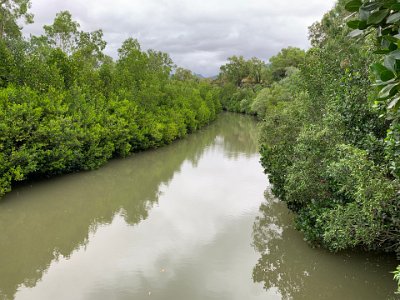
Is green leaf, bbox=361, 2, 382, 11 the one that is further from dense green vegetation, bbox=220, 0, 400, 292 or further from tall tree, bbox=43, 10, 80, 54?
tall tree, bbox=43, 10, 80, 54

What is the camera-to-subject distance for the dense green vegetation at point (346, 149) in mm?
2304

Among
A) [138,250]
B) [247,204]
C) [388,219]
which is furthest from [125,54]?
[388,219]

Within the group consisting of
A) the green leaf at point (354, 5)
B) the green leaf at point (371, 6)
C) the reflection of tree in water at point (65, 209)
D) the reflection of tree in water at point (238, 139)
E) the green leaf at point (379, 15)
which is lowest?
the reflection of tree in water at point (65, 209)

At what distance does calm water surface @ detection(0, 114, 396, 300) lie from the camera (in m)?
7.35

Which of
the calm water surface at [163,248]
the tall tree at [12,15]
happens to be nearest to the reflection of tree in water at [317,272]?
the calm water surface at [163,248]

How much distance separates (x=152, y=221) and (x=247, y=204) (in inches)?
145

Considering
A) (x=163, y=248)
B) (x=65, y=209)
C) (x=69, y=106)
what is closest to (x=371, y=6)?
(x=163, y=248)

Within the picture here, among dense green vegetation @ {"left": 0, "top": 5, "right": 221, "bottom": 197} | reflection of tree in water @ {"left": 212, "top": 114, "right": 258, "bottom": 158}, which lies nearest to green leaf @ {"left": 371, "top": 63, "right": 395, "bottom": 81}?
dense green vegetation @ {"left": 0, "top": 5, "right": 221, "bottom": 197}

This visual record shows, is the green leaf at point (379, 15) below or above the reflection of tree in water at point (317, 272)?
above

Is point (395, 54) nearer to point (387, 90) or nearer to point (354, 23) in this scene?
point (387, 90)

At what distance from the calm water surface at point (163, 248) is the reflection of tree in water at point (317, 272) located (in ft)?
0.08

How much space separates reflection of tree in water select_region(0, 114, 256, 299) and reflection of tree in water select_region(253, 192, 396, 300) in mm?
4552

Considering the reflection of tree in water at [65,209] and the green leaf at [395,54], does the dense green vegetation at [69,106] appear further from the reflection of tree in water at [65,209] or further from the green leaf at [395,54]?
the green leaf at [395,54]

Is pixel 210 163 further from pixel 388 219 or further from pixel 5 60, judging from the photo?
pixel 388 219
